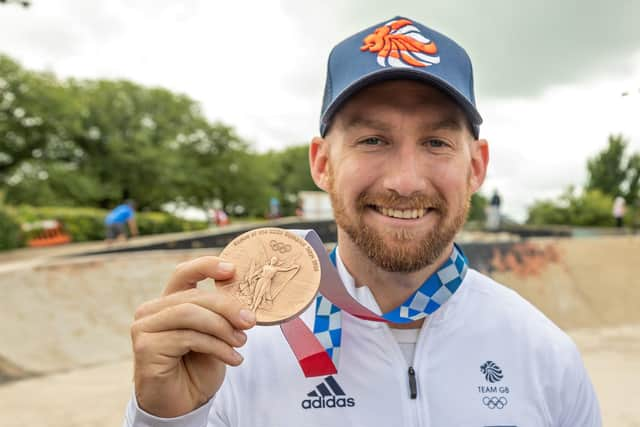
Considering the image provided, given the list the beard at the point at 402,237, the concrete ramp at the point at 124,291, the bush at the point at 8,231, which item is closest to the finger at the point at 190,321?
the beard at the point at 402,237

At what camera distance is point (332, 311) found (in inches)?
75.8

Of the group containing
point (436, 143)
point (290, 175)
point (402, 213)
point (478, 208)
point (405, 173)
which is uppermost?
point (290, 175)

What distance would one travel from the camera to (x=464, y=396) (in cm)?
184

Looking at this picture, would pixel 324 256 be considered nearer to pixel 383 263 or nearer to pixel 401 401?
pixel 383 263

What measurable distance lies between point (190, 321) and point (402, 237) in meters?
0.83

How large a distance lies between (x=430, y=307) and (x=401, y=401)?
0.38 m

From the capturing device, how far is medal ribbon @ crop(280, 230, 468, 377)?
71.2 inches

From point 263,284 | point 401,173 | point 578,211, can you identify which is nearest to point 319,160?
point 401,173

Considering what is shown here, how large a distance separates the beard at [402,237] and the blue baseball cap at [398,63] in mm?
382

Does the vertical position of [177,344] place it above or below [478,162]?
below

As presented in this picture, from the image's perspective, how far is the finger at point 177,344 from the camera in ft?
4.65

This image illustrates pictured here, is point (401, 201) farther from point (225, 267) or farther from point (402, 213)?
point (225, 267)

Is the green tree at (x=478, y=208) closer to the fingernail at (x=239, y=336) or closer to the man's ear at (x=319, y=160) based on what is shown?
the man's ear at (x=319, y=160)

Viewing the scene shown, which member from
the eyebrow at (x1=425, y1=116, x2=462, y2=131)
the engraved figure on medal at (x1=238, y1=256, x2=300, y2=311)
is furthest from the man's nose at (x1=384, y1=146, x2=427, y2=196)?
the engraved figure on medal at (x1=238, y1=256, x2=300, y2=311)
